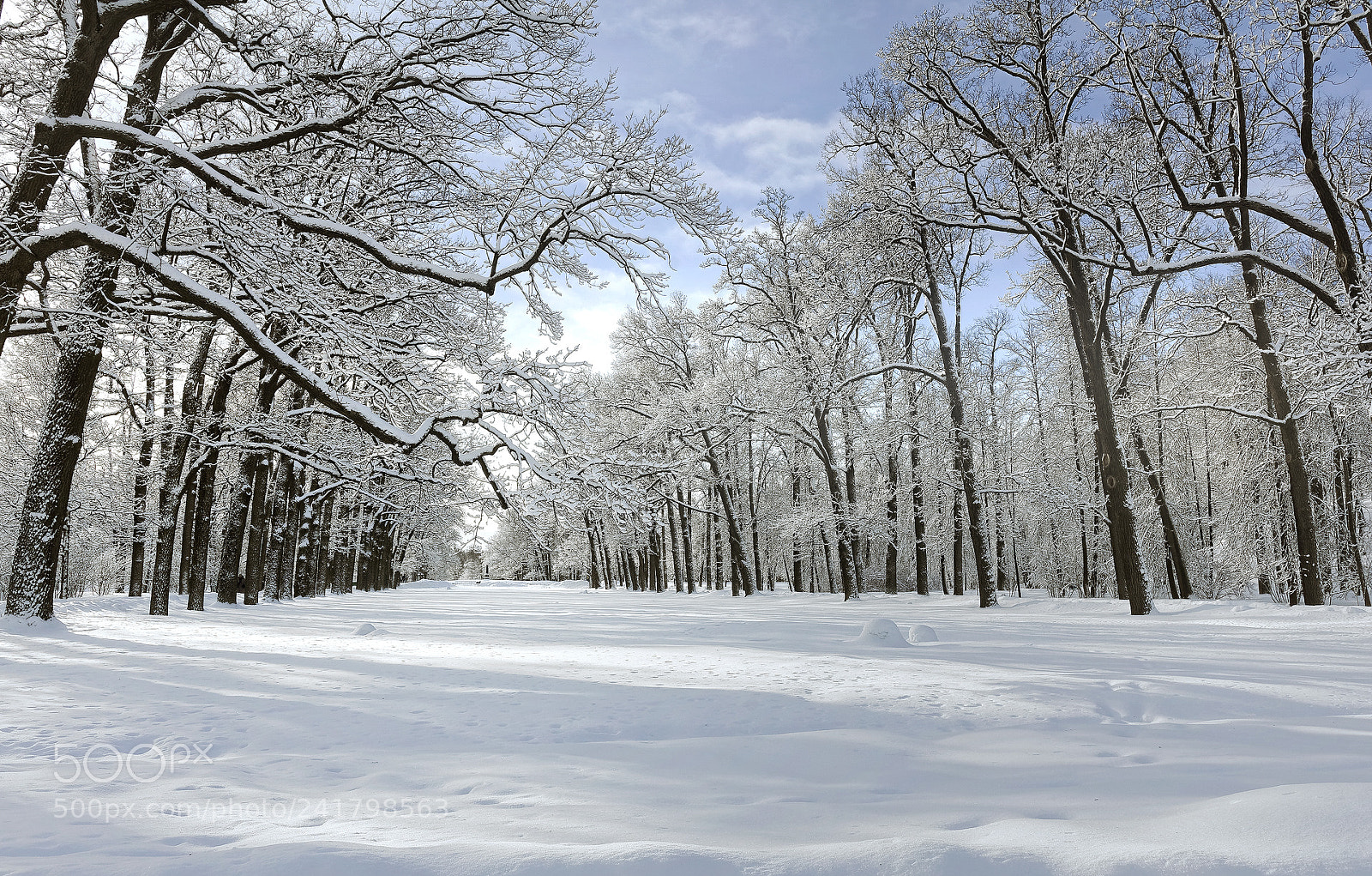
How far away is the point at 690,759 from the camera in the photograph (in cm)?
383

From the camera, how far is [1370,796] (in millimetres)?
2445

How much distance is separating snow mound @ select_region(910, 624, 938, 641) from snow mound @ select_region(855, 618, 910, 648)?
437mm

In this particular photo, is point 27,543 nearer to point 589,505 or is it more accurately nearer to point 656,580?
point 589,505

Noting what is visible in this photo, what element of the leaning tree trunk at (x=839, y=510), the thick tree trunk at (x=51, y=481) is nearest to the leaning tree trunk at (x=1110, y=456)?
the leaning tree trunk at (x=839, y=510)

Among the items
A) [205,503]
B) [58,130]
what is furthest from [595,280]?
[205,503]

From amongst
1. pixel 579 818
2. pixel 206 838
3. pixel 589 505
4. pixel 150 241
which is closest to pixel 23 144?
pixel 150 241

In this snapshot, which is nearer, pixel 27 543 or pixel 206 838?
pixel 206 838

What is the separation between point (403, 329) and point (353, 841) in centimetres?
Result: 934

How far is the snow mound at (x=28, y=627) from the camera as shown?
8.55m

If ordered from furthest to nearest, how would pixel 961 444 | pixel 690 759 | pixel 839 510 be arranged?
1. pixel 839 510
2. pixel 961 444
3. pixel 690 759

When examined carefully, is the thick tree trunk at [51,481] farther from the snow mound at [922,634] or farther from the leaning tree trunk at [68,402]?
the snow mound at [922,634]

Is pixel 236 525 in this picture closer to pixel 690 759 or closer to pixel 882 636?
pixel 882 636

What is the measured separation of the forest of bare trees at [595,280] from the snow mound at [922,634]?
3.67 m

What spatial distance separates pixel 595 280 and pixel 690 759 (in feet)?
25.1
